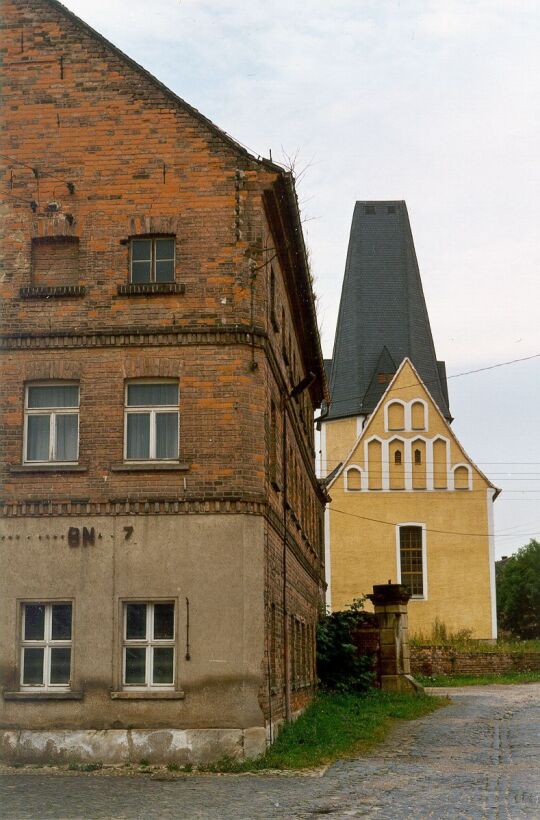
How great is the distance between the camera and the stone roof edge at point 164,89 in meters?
18.1

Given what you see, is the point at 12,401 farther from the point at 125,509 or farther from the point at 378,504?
the point at 378,504

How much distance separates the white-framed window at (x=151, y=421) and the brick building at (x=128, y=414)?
0.03 metres

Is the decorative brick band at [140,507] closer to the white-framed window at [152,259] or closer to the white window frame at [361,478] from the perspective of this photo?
the white-framed window at [152,259]

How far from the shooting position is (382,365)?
220ft

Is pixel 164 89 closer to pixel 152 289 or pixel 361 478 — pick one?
pixel 152 289

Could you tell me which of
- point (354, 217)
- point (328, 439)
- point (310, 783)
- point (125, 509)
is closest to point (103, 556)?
point (125, 509)

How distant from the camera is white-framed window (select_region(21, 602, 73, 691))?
16.9m

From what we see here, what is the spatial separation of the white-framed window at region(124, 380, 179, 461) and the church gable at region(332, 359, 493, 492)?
125ft

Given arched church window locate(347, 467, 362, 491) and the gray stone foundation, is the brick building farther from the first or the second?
arched church window locate(347, 467, 362, 491)

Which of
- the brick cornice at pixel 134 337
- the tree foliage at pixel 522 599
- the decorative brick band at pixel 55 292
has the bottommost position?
the tree foliage at pixel 522 599

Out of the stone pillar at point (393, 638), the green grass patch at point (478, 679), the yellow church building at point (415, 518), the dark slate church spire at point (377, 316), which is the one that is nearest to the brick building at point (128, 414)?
the stone pillar at point (393, 638)

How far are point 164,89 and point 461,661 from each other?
33.1 meters

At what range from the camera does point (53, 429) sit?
1770 cm

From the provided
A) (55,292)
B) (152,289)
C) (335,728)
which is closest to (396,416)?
(335,728)
